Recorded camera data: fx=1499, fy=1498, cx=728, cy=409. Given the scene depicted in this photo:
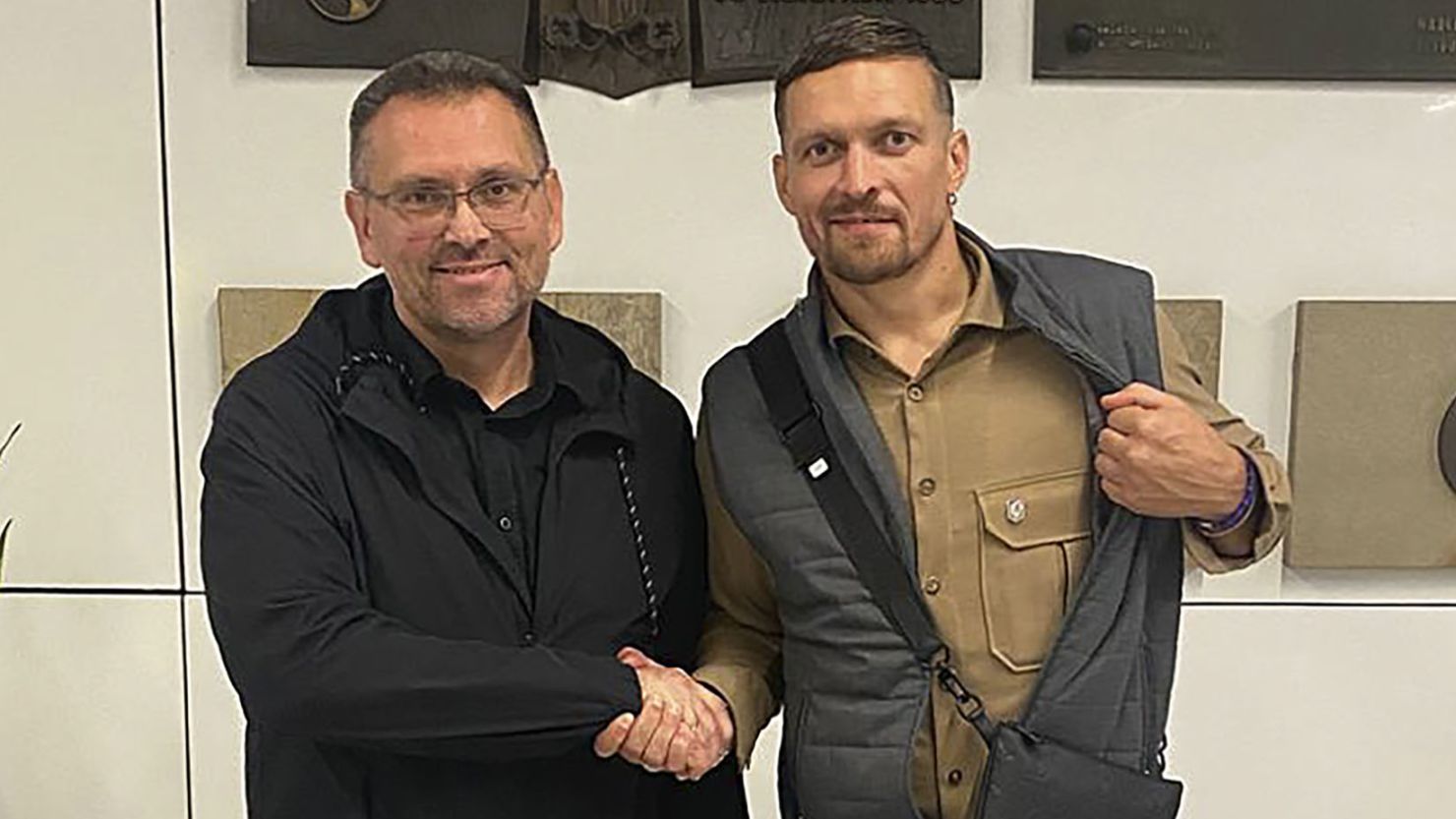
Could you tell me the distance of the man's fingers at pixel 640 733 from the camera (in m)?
1.26

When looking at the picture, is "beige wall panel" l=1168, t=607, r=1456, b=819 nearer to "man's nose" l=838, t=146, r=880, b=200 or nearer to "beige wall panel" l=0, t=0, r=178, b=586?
"man's nose" l=838, t=146, r=880, b=200

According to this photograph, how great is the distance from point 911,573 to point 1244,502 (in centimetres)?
30

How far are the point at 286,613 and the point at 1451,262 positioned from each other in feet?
5.83

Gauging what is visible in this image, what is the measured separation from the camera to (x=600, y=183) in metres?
2.16

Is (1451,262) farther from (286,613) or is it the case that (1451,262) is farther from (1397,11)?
(286,613)

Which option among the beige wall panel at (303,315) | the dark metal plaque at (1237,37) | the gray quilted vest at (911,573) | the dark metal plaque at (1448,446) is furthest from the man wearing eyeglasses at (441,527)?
the dark metal plaque at (1448,446)

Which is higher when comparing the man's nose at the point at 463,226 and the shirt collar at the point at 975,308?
the man's nose at the point at 463,226

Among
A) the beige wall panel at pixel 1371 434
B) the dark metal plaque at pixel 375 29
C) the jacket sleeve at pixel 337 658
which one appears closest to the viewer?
the jacket sleeve at pixel 337 658

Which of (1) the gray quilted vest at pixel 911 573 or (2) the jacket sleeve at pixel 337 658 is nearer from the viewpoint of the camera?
(2) the jacket sleeve at pixel 337 658

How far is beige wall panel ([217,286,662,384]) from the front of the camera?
2.15m

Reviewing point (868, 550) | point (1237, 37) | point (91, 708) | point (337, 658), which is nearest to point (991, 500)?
point (868, 550)

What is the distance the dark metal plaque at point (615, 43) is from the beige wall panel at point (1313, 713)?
113cm

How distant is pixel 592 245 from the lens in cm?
217

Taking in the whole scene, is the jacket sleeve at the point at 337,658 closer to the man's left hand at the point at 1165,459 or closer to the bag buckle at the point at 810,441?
the bag buckle at the point at 810,441
